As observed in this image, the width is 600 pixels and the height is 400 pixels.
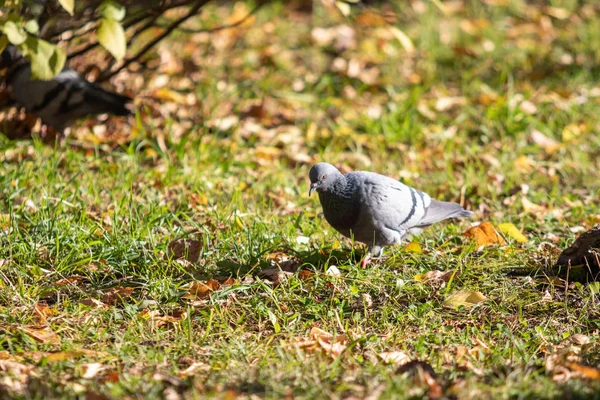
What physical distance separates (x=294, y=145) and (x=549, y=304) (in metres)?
2.64

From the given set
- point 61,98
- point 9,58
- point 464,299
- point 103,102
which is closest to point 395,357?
point 464,299

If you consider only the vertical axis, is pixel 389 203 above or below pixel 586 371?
below

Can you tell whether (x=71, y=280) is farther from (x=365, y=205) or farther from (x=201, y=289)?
(x=365, y=205)

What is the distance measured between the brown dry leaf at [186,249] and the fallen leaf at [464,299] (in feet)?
4.00

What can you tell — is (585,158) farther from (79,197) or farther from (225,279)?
(79,197)

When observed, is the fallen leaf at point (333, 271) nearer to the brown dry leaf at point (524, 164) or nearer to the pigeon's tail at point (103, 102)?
the brown dry leaf at point (524, 164)

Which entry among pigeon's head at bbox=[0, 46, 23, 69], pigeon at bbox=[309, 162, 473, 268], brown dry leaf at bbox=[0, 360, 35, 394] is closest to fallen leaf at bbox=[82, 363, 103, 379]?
brown dry leaf at bbox=[0, 360, 35, 394]

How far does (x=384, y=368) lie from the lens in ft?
9.41

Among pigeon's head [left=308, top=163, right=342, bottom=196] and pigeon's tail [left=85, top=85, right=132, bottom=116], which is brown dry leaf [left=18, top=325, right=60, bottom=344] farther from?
pigeon's tail [left=85, top=85, right=132, bottom=116]

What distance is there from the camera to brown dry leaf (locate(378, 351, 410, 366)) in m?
2.95

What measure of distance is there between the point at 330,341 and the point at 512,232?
1.48m

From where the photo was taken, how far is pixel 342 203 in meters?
3.74

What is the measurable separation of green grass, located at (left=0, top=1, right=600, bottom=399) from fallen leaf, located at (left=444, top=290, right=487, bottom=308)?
0.04m

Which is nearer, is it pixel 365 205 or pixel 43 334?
pixel 43 334
